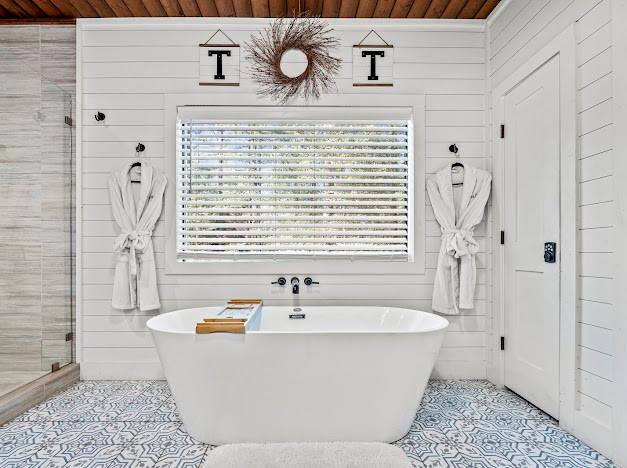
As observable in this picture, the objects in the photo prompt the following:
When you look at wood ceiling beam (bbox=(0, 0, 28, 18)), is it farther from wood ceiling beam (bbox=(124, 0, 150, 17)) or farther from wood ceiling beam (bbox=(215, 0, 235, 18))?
wood ceiling beam (bbox=(215, 0, 235, 18))

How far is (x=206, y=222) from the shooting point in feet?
10.6

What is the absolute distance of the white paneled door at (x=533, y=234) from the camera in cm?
244

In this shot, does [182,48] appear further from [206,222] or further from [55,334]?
[55,334]

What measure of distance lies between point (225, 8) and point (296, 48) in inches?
32.7

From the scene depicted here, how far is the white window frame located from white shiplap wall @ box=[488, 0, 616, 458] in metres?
1.15

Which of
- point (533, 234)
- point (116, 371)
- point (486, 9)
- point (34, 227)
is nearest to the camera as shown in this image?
point (533, 234)

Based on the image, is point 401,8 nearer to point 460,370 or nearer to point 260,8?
point 260,8

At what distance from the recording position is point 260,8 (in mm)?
3068

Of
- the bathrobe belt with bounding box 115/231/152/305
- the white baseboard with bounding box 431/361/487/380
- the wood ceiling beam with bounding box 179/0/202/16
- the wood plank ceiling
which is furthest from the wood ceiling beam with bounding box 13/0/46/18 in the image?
the white baseboard with bounding box 431/361/487/380

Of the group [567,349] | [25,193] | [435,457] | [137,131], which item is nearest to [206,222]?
[137,131]

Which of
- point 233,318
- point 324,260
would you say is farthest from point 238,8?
→ point 233,318

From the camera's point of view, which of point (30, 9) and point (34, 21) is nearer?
point (30, 9)

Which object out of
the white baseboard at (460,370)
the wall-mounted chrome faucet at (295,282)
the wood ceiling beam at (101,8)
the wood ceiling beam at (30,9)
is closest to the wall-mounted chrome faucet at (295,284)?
the wall-mounted chrome faucet at (295,282)

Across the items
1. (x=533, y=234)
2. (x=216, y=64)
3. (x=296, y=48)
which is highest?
(x=216, y=64)
